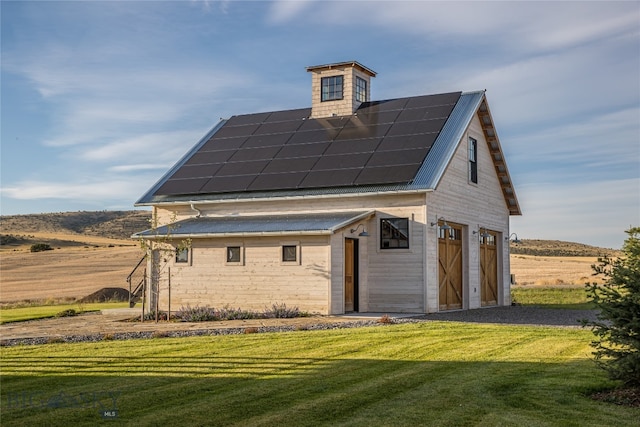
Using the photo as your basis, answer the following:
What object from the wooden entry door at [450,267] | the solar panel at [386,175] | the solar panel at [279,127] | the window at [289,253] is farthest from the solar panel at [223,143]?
the wooden entry door at [450,267]

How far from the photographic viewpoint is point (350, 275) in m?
22.4

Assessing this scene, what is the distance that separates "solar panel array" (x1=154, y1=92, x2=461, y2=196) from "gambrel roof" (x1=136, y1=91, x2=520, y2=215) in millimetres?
35

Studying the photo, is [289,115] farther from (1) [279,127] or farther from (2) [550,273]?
(2) [550,273]

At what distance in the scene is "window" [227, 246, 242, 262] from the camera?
73.9 feet

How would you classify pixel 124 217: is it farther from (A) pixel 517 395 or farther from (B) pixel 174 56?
(A) pixel 517 395

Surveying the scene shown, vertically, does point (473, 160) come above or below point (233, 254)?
above

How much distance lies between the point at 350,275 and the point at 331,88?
8.87m

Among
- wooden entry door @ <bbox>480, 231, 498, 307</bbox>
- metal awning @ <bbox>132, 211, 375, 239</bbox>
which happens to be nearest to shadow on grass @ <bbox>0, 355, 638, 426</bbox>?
metal awning @ <bbox>132, 211, 375, 239</bbox>

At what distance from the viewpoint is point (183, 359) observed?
471 inches

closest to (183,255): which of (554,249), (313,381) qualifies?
(313,381)

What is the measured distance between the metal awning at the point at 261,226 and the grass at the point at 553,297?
31.9ft

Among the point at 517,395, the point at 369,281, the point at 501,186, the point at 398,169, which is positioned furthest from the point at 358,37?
the point at 517,395

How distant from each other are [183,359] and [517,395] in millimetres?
5407

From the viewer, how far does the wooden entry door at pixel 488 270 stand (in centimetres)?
2700
